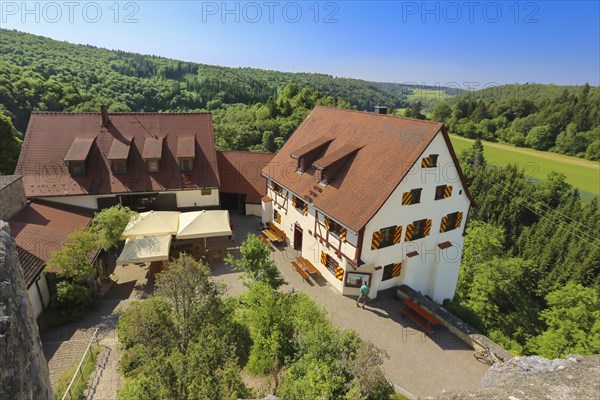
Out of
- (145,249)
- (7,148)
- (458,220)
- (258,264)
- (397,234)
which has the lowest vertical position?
(145,249)

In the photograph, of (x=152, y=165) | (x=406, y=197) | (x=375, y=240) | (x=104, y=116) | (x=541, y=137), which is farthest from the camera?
(x=541, y=137)

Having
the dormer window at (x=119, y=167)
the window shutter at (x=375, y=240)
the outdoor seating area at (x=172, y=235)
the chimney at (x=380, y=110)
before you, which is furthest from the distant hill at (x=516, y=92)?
the dormer window at (x=119, y=167)

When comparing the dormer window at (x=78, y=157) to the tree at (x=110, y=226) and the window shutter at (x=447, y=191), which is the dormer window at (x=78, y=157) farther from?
the window shutter at (x=447, y=191)

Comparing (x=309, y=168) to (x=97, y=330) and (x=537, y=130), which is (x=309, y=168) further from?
(x=537, y=130)

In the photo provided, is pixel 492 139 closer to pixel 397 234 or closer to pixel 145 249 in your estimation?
pixel 397 234

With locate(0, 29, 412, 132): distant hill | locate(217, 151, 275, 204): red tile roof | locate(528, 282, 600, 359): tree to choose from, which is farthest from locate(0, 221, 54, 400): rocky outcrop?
locate(0, 29, 412, 132): distant hill

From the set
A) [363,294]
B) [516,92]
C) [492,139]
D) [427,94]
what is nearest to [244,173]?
[363,294]
